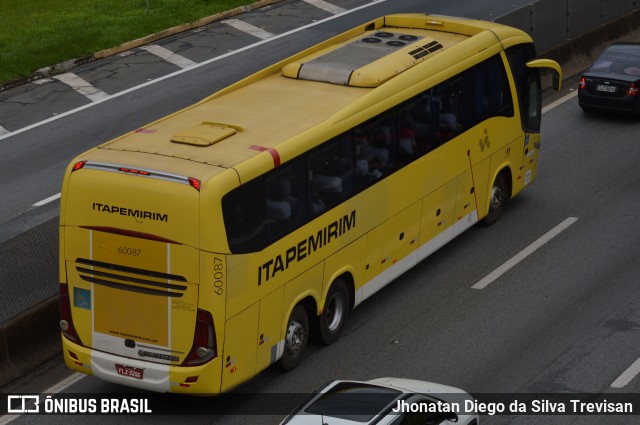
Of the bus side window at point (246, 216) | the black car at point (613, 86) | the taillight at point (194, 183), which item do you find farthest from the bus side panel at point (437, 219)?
the black car at point (613, 86)

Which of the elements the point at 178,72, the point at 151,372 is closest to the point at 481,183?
the point at 151,372

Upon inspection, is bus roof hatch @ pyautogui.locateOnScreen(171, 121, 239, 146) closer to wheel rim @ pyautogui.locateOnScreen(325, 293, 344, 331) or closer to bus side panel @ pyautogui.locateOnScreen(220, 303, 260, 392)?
bus side panel @ pyautogui.locateOnScreen(220, 303, 260, 392)

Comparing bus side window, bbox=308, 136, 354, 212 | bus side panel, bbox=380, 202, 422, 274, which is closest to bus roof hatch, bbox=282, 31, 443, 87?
bus side window, bbox=308, 136, 354, 212

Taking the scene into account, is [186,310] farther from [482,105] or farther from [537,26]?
[537,26]

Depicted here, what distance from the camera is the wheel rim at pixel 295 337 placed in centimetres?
1680

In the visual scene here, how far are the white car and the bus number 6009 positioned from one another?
1.78 metres

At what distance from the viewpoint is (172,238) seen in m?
14.9

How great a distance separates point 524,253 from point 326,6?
18.5 metres

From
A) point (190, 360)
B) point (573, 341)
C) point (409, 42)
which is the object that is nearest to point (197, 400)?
point (190, 360)

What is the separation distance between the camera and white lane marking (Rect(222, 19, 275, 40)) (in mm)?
34938

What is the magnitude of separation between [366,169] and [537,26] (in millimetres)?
14186

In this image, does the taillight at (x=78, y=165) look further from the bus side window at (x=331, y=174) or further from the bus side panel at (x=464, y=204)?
the bus side panel at (x=464, y=204)

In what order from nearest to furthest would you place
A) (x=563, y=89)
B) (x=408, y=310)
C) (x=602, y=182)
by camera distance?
(x=408, y=310), (x=602, y=182), (x=563, y=89)

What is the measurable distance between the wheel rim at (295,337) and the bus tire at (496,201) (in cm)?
624
